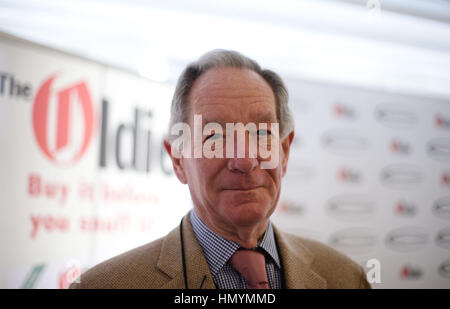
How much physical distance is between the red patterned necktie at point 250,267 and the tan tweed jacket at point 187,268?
0.08 metres

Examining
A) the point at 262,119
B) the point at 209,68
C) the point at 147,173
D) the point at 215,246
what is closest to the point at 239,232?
the point at 215,246

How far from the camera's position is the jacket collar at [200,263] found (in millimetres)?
893

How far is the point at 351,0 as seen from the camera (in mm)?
1320

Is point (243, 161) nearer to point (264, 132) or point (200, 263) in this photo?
point (264, 132)

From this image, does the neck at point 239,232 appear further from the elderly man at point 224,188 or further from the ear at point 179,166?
the ear at point 179,166

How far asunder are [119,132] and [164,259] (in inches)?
25.6

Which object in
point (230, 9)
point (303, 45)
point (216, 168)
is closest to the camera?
point (216, 168)

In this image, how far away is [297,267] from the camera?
98 centimetres

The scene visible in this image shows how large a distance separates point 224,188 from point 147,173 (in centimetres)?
57

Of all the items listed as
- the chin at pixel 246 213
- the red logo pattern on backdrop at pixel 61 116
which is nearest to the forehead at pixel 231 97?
the chin at pixel 246 213

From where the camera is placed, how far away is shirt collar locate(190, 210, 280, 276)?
0.91 m

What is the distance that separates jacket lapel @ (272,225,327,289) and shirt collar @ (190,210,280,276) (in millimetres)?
36
